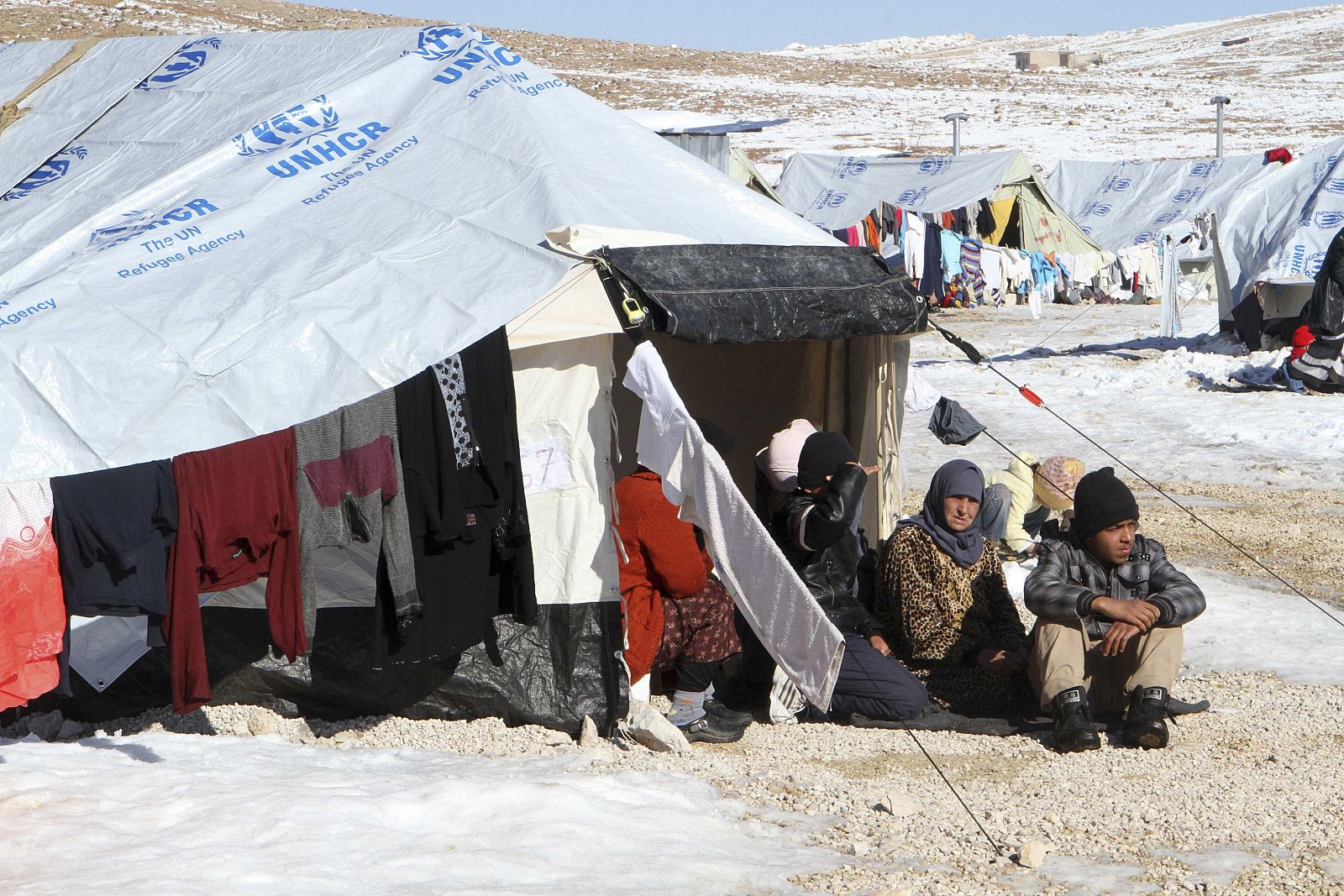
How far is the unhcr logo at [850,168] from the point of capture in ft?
63.1

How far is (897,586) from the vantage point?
16.5 feet

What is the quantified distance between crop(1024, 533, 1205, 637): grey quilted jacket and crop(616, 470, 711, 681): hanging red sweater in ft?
3.95

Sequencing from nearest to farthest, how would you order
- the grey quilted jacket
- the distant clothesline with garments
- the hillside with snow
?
the grey quilted jacket < the distant clothesline with garments < the hillside with snow

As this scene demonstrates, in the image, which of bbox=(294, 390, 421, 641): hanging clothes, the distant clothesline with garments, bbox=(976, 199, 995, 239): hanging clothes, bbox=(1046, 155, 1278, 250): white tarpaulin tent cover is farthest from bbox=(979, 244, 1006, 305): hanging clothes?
bbox=(294, 390, 421, 641): hanging clothes

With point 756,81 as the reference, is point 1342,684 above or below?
below

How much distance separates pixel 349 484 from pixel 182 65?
2.98m

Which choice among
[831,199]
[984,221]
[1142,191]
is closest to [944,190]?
[984,221]

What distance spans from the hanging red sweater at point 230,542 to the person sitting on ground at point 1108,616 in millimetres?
2473

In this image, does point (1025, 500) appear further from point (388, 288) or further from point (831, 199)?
point (831, 199)

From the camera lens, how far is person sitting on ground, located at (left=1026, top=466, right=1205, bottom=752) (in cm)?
450

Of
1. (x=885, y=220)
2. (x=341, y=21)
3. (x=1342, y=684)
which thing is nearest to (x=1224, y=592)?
(x=1342, y=684)

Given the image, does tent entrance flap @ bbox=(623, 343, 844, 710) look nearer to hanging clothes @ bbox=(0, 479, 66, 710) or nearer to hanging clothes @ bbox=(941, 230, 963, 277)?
hanging clothes @ bbox=(0, 479, 66, 710)

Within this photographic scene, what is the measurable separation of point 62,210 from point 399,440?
1836mm

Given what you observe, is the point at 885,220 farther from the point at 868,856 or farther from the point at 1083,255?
the point at 868,856
